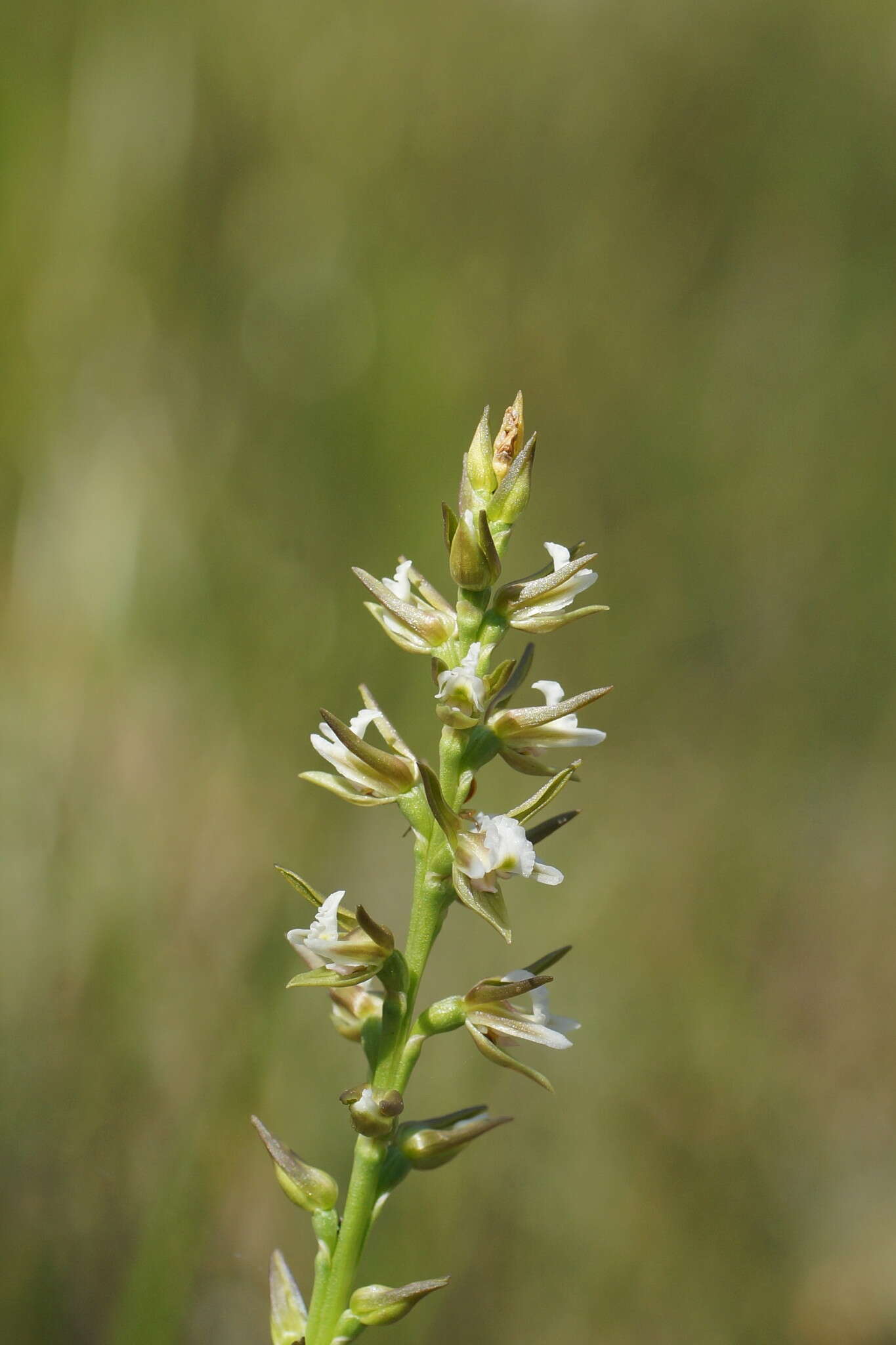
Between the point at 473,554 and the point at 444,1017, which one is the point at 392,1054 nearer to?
the point at 444,1017

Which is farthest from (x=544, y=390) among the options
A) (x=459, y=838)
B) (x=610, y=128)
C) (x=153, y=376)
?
(x=459, y=838)

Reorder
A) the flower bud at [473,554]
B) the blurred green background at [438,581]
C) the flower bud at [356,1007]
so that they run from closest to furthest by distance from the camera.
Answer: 1. the flower bud at [473,554]
2. the flower bud at [356,1007]
3. the blurred green background at [438,581]

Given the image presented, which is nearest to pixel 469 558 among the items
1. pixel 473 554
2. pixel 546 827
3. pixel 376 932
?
pixel 473 554

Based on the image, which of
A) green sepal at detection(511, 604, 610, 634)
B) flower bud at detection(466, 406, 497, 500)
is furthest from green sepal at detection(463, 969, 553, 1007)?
flower bud at detection(466, 406, 497, 500)

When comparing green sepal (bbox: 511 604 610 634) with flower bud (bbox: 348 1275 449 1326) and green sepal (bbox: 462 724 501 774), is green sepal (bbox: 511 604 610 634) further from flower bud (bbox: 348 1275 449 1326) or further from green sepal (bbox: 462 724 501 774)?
flower bud (bbox: 348 1275 449 1326)

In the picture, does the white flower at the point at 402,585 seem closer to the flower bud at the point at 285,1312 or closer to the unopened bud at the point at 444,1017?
the unopened bud at the point at 444,1017

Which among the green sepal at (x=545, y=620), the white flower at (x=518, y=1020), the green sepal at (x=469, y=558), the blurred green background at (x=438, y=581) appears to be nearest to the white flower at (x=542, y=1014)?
the white flower at (x=518, y=1020)

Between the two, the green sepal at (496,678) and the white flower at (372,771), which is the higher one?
the green sepal at (496,678)
